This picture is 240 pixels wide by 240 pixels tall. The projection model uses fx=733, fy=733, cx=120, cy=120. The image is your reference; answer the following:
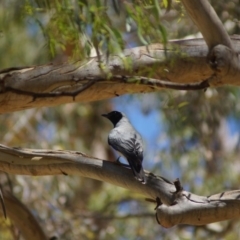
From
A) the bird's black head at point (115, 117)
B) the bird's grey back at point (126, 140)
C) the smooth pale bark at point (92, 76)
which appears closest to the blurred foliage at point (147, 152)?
the bird's black head at point (115, 117)

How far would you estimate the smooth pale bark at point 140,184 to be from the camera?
3.03m

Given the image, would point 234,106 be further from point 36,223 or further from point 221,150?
point 36,223

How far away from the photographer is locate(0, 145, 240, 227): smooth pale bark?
119 inches

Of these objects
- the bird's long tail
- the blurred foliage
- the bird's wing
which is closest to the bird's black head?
the bird's wing

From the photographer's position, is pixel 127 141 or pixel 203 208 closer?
pixel 203 208

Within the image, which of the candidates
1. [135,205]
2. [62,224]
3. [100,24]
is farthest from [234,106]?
[100,24]

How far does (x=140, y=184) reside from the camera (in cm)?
323

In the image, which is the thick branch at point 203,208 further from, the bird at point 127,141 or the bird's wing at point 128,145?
the bird's wing at point 128,145

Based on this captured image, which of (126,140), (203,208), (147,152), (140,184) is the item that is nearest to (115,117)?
(126,140)

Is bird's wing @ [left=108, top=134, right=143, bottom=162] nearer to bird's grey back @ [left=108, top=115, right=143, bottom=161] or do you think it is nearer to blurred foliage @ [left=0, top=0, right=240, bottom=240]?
bird's grey back @ [left=108, top=115, right=143, bottom=161]

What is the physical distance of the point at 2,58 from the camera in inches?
346

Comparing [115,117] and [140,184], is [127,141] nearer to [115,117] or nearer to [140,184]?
[115,117]

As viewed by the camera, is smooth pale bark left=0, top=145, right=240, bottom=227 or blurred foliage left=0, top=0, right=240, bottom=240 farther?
blurred foliage left=0, top=0, right=240, bottom=240

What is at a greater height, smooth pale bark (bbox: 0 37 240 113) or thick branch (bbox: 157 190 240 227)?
smooth pale bark (bbox: 0 37 240 113)
